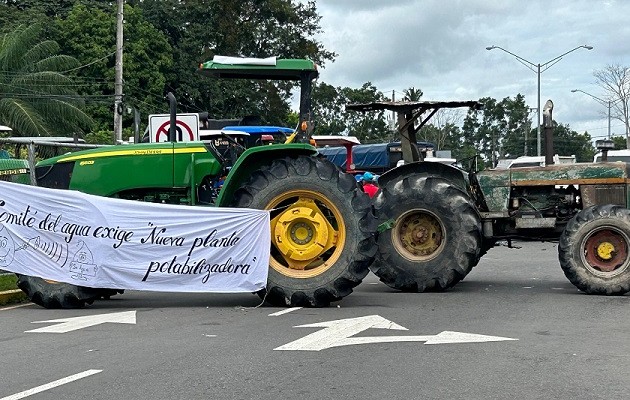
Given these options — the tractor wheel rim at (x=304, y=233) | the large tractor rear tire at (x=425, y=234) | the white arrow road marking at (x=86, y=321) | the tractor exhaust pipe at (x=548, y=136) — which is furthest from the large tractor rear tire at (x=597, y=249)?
the white arrow road marking at (x=86, y=321)

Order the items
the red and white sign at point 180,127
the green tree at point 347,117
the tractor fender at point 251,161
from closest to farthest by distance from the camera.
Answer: the tractor fender at point 251,161 < the red and white sign at point 180,127 < the green tree at point 347,117

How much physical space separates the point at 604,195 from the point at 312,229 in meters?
4.58

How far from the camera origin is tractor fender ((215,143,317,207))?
11141 millimetres

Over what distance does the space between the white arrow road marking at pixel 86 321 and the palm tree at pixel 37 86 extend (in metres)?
28.5

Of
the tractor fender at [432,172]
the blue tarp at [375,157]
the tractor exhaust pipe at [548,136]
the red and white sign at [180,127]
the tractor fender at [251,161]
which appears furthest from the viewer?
the blue tarp at [375,157]

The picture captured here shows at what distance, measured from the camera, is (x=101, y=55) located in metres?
47.0

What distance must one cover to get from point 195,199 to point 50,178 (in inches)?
75.4

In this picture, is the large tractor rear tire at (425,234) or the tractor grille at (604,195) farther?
the tractor grille at (604,195)

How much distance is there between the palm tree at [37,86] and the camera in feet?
128

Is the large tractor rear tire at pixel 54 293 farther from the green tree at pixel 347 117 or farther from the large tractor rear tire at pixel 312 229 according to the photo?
the green tree at pixel 347 117

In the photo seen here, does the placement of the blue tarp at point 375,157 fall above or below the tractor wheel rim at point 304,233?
above

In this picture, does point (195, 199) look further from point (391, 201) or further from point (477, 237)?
point (477, 237)

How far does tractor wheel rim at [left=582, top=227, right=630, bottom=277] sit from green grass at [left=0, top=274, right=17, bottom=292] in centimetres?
783

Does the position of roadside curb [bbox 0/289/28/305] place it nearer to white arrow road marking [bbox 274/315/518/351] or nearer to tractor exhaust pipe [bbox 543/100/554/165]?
white arrow road marking [bbox 274/315/518/351]
